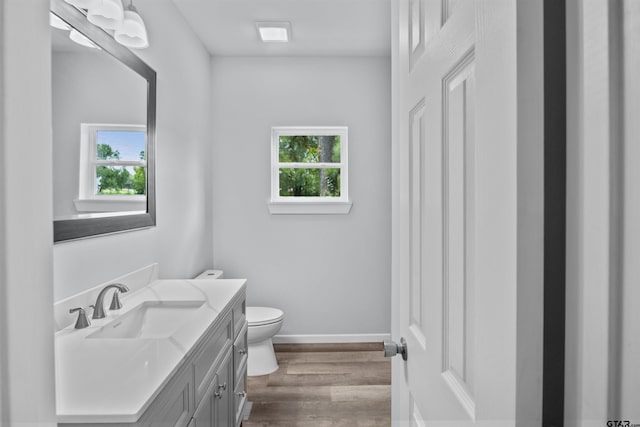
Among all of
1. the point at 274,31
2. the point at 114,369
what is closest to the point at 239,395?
the point at 114,369

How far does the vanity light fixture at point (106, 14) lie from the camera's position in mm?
1511

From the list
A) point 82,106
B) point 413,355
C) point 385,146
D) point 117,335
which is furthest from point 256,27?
point 413,355

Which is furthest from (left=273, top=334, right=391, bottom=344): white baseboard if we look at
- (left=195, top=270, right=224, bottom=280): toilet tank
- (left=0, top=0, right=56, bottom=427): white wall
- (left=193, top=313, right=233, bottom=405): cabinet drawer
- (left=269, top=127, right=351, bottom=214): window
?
(left=0, top=0, right=56, bottom=427): white wall

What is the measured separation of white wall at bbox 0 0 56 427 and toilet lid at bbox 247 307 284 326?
7.77 feet

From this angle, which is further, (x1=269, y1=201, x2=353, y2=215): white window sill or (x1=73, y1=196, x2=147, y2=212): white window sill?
(x1=269, y1=201, x2=353, y2=215): white window sill

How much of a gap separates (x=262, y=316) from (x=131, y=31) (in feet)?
6.46

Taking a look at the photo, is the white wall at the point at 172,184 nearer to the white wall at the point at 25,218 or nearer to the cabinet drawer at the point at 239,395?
the cabinet drawer at the point at 239,395

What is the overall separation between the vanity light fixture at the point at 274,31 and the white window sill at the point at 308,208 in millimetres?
1294

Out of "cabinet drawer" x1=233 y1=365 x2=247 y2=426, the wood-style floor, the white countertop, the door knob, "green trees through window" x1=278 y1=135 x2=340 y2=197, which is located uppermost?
"green trees through window" x1=278 y1=135 x2=340 y2=197

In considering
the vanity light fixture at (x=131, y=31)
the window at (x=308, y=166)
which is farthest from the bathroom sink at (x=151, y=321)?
the window at (x=308, y=166)

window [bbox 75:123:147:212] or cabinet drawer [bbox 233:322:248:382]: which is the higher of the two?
window [bbox 75:123:147:212]

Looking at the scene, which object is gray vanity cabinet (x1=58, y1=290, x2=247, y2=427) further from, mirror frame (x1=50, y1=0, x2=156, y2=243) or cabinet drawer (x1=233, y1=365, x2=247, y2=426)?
mirror frame (x1=50, y1=0, x2=156, y2=243)

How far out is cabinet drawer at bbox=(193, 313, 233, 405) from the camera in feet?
4.36

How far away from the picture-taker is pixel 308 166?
3.48 metres
